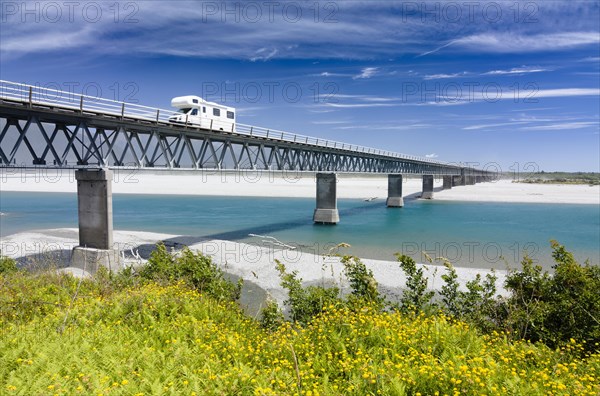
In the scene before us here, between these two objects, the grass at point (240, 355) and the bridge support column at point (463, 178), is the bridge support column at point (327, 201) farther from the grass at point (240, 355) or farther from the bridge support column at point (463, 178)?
the bridge support column at point (463, 178)

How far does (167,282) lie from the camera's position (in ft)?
46.1

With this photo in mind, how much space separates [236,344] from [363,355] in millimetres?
2668

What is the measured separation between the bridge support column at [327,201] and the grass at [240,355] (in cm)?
4028

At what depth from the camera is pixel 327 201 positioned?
52.6 metres

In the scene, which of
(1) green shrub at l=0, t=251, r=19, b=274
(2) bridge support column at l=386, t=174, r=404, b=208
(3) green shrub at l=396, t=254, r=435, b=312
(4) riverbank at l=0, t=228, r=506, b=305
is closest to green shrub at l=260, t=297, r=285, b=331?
(3) green shrub at l=396, t=254, r=435, b=312

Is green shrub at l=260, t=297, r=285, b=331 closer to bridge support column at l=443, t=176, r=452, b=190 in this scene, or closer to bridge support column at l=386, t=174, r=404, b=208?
bridge support column at l=386, t=174, r=404, b=208

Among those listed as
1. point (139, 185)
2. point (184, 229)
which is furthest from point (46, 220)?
point (139, 185)

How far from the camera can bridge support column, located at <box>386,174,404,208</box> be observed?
81500 millimetres

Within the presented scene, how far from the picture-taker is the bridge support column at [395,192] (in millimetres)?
81500

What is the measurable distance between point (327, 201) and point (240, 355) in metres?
45.1

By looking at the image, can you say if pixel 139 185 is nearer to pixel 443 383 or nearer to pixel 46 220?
pixel 46 220

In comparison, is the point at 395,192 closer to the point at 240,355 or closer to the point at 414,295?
the point at 414,295

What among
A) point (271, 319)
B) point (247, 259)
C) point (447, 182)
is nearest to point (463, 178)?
point (447, 182)

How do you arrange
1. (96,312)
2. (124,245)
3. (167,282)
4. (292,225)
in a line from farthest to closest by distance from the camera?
(292,225)
(124,245)
(167,282)
(96,312)
